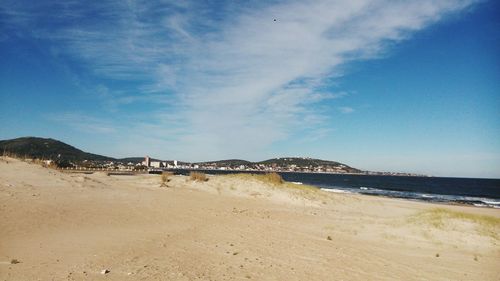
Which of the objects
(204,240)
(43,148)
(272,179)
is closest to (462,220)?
(204,240)

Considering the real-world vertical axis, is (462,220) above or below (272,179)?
below

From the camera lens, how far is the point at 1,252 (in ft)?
26.7

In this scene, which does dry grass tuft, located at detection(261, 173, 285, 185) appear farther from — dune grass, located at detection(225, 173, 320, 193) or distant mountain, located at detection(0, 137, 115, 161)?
distant mountain, located at detection(0, 137, 115, 161)

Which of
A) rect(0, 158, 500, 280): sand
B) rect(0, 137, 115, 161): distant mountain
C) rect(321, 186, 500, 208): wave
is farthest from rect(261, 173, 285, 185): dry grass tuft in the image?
rect(0, 137, 115, 161): distant mountain

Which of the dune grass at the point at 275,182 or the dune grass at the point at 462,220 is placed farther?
the dune grass at the point at 275,182

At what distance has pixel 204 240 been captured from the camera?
36.4 feet

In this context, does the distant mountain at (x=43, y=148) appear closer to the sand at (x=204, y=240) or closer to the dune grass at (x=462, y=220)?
the sand at (x=204, y=240)

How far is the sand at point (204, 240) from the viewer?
7.98 m

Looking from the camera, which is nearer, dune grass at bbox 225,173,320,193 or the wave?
dune grass at bbox 225,173,320,193

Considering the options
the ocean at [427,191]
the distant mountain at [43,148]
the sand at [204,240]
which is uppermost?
the distant mountain at [43,148]

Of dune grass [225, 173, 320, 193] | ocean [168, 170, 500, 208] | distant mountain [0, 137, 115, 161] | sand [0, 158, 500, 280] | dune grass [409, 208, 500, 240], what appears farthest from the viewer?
distant mountain [0, 137, 115, 161]

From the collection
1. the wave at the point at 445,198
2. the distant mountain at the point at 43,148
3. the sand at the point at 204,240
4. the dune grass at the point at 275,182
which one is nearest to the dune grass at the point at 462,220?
the sand at the point at 204,240

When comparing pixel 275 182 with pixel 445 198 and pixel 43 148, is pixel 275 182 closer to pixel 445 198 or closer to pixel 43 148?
pixel 445 198

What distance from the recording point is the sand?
26.2 feet
